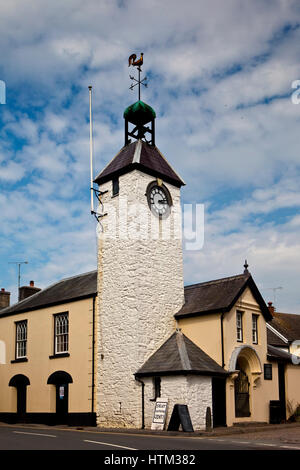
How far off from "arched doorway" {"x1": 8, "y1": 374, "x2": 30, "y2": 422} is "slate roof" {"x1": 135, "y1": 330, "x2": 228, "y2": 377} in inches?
363

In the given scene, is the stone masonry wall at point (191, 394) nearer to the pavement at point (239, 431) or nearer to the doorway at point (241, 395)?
the pavement at point (239, 431)

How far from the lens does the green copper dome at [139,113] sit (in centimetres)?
2800

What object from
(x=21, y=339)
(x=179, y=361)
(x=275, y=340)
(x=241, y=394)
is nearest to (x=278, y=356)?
(x=241, y=394)

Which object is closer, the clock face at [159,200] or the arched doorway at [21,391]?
the clock face at [159,200]

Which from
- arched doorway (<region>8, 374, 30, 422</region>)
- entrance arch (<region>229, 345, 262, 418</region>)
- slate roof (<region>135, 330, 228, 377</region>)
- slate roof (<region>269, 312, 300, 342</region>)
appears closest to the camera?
slate roof (<region>135, 330, 228, 377</region>)

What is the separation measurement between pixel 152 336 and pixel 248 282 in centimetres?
517

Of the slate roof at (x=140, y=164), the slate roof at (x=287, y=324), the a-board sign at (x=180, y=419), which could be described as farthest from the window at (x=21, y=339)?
the slate roof at (x=287, y=324)

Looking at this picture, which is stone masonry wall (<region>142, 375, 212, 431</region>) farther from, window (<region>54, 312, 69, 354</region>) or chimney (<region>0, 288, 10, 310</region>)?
chimney (<region>0, 288, 10, 310</region>)

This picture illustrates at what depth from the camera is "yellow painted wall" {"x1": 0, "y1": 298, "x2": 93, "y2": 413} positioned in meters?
25.9

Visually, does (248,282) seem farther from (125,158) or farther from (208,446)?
(208,446)

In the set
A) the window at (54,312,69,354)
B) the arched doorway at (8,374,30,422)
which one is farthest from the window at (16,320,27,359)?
the window at (54,312,69,354)

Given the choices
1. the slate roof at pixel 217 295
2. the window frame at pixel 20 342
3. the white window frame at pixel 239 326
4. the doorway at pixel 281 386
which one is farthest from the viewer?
the window frame at pixel 20 342

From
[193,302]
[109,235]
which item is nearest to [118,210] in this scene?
[109,235]

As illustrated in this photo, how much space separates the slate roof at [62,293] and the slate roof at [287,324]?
1540 cm
